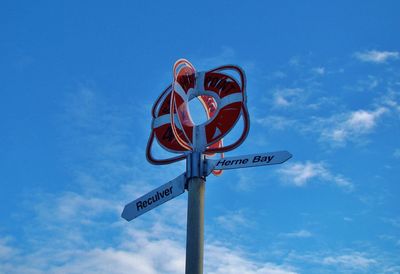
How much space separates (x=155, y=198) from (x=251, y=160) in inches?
93.0

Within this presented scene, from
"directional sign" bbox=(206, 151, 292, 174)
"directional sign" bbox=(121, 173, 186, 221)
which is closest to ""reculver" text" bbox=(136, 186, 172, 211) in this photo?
"directional sign" bbox=(121, 173, 186, 221)

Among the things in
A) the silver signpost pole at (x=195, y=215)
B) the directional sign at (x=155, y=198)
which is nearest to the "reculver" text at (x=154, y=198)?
the directional sign at (x=155, y=198)

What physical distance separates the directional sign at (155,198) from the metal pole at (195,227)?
266 millimetres

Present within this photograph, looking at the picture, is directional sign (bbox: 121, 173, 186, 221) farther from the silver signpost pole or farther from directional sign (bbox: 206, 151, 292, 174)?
directional sign (bbox: 206, 151, 292, 174)

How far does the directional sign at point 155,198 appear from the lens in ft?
45.3

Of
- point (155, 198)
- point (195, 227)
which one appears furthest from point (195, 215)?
point (155, 198)

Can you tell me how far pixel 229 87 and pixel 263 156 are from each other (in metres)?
2.55

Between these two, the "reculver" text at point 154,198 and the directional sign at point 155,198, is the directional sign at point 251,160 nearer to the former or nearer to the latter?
the directional sign at point 155,198

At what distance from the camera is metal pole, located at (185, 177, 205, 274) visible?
42.1 feet

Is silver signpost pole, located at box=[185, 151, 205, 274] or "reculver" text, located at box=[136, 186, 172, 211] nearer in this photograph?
silver signpost pole, located at box=[185, 151, 205, 274]

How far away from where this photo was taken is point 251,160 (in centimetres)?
1338

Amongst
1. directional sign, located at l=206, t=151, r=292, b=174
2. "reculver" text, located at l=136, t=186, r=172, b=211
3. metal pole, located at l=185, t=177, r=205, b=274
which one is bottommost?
metal pole, located at l=185, t=177, r=205, b=274

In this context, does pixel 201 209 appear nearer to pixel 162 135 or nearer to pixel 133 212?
pixel 133 212

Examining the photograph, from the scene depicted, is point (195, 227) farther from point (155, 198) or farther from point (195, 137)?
point (195, 137)
